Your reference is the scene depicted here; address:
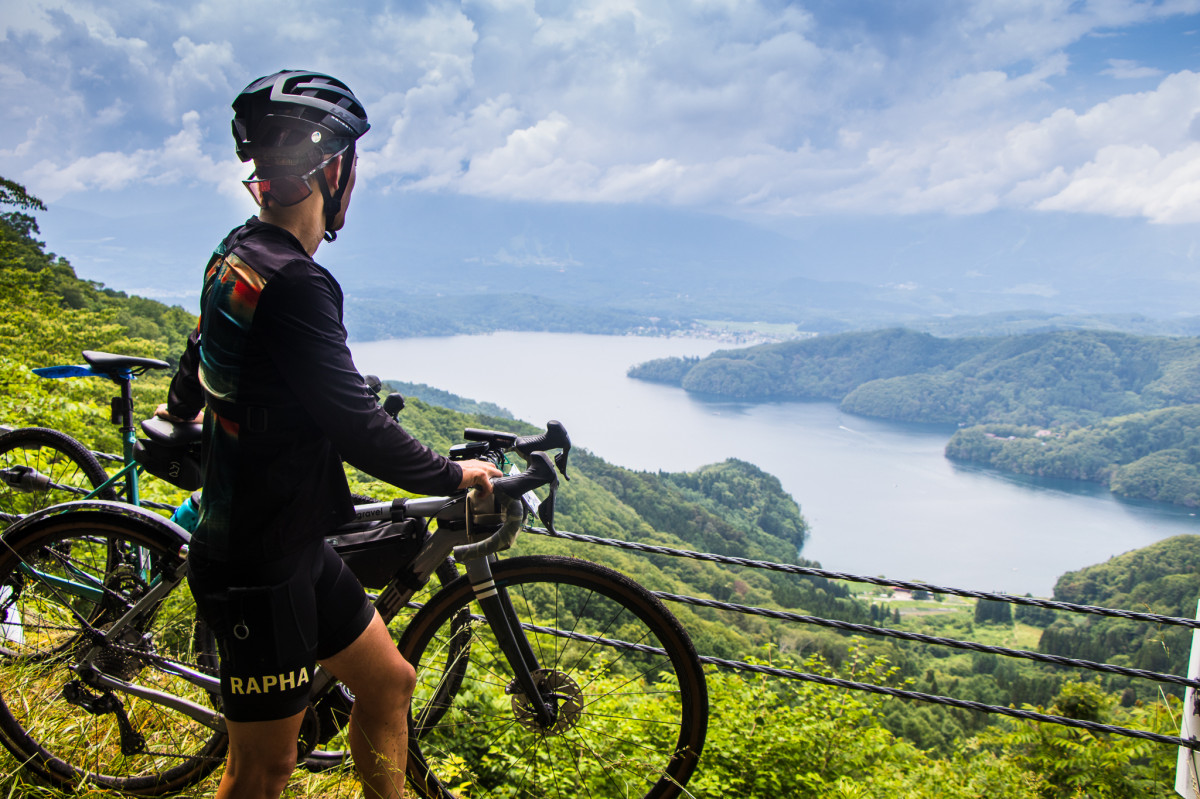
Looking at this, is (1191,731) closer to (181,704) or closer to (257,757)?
(257,757)

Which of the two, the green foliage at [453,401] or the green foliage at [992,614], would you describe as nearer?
the green foliage at [992,614]

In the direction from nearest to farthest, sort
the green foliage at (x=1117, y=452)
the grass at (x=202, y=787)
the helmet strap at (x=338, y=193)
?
the helmet strap at (x=338, y=193) → the grass at (x=202, y=787) → the green foliage at (x=1117, y=452)

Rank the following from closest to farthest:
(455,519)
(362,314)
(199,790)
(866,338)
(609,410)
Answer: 1. (455,519)
2. (199,790)
3. (609,410)
4. (362,314)
5. (866,338)

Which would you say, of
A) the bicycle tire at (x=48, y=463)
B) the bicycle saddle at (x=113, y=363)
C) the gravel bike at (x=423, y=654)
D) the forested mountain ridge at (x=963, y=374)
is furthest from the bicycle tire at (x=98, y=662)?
the forested mountain ridge at (x=963, y=374)

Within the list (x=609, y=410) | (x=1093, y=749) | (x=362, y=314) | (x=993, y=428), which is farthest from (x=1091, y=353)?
(x=1093, y=749)

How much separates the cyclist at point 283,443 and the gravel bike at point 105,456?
2.40 ft

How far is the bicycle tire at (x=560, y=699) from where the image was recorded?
6.14 feet

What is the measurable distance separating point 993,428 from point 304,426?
13307 cm

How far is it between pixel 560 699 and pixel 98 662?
4.77ft

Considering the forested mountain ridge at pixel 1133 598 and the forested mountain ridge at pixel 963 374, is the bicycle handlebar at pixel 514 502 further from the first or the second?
the forested mountain ridge at pixel 963 374

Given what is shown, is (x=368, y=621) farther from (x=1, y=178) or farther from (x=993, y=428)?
(x=993, y=428)

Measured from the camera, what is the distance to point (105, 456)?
2.70 metres

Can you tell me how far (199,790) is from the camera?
2.14m

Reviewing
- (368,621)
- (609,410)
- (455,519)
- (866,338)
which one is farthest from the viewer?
(866,338)
